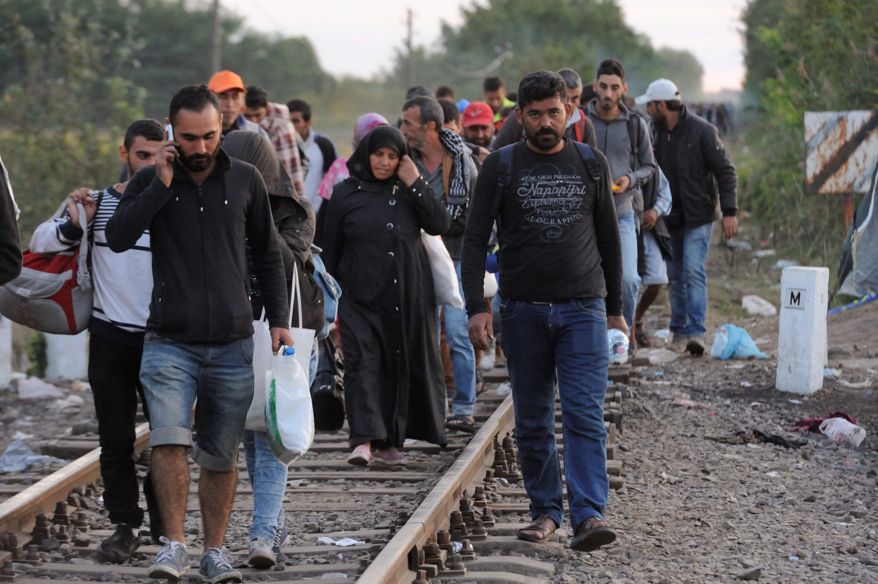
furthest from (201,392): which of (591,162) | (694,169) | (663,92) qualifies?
(694,169)

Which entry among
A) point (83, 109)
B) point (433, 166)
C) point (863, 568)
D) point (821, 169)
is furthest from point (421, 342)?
point (83, 109)

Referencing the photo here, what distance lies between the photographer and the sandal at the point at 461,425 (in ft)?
31.1

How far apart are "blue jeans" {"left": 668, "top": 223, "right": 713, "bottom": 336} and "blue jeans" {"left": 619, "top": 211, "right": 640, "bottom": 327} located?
1.41 metres

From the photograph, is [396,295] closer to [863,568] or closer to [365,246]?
[365,246]

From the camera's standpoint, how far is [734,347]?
40.5ft

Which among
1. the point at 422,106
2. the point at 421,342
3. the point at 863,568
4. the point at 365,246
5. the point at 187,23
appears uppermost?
the point at 187,23

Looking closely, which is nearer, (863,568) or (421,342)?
(863,568)

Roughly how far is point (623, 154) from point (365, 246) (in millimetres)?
2927

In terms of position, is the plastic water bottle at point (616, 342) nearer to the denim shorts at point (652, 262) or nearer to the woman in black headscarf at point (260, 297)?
the woman in black headscarf at point (260, 297)

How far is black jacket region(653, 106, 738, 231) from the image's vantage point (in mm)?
12148

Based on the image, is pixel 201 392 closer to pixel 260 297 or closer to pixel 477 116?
pixel 260 297

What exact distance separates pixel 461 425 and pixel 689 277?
3643 mm

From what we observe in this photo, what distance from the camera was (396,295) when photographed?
27.5 feet

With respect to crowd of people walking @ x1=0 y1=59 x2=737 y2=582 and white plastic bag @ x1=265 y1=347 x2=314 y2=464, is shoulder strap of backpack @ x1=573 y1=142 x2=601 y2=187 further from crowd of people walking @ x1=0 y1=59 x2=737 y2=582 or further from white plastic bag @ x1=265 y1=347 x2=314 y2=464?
white plastic bag @ x1=265 y1=347 x2=314 y2=464
